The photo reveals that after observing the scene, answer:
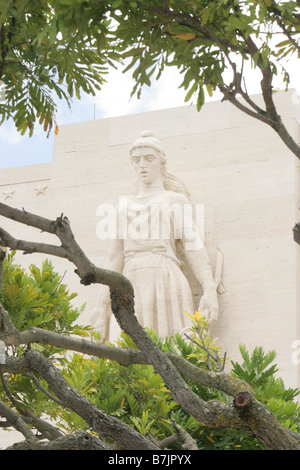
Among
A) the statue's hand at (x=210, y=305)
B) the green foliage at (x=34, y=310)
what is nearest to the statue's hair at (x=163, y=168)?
the statue's hand at (x=210, y=305)

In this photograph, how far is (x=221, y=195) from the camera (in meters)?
11.2

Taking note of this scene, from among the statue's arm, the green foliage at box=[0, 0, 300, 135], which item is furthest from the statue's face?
the green foliage at box=[0, 0, 300, 135]

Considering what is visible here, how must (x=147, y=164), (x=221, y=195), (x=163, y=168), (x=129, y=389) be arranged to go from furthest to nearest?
1. (x=221, y=195)
2. (x=163, y=168)
3. (x=147, y=164)
4. (x=129, y=389)

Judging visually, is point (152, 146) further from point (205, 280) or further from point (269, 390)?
point (269, 390)

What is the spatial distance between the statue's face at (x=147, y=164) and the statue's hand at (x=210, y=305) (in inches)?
63.1

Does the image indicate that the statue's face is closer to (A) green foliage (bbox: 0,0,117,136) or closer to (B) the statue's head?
(B) the statue's head

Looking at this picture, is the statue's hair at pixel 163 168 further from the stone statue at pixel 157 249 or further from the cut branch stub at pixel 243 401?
the cut branch stub at pixel 243 401

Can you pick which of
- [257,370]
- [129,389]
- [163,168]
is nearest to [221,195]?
[163,168]

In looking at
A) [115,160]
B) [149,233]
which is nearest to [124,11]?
[149,233]

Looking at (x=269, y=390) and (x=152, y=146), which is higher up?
(x=152, y=146)

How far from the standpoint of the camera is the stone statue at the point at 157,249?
10242 mm

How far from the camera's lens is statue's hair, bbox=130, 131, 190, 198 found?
36.0 ft

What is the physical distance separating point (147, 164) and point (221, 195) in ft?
3.32
